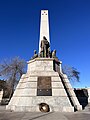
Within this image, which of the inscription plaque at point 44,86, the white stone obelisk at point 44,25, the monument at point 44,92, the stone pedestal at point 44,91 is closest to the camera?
the monument at point 44,92

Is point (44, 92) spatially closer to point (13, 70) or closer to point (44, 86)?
point (44, 86)

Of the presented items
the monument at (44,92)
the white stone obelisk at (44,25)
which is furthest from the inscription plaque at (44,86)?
the white stone obelisk at (44,25)

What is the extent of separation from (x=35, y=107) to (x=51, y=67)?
3.95 m

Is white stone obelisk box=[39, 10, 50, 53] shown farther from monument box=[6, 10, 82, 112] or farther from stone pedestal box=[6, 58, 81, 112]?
stone pedestal box=[6, 58, 81, 112]

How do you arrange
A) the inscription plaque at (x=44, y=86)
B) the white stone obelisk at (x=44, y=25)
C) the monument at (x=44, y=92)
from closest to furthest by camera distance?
1. the monument at (x=44, y=92)
2. the inscription plaque at (x=44, y=86)
3. the white stone obelisk at (x=44, y=25)

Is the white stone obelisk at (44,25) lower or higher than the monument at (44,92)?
higher

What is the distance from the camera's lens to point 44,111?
28.0 ft

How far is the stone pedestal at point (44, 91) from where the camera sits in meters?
8.92

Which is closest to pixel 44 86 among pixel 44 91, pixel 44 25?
pixel 44 91

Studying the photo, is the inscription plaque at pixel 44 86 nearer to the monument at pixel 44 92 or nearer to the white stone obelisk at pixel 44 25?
the monument at pixel 44 92

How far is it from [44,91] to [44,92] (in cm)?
8

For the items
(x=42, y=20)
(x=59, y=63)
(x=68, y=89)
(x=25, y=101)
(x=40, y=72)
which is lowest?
(x=25, y=101)

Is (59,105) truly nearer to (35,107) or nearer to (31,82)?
(35,107)

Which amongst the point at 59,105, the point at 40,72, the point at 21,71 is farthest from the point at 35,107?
the point at 21,71
